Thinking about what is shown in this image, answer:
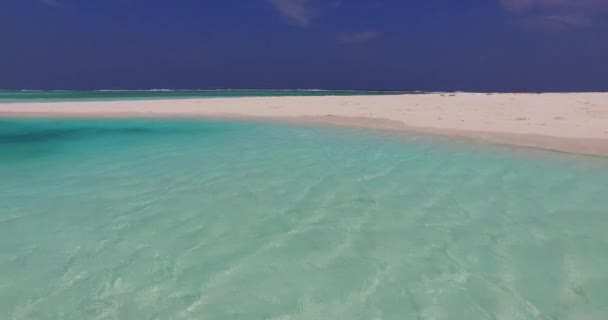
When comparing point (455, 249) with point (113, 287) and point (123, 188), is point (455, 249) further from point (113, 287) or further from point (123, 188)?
point (123, 188)

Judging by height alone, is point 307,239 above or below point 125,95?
above

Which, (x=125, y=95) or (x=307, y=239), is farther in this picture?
(x=125, y=95)

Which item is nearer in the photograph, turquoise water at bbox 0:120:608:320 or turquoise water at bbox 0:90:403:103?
turquoise water at bbox 0:120:608:320

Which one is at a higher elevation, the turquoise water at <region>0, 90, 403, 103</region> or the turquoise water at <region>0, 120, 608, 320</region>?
the turquoise water at <region>0, 120, 608, 320</region>

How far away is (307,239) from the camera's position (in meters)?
3.77

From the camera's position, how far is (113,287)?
292cm

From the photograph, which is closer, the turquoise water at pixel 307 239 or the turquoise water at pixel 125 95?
the turquoise water at pixel 307 239

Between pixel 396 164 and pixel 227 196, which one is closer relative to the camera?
pixel 227 196

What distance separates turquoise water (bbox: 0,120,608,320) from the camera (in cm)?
273

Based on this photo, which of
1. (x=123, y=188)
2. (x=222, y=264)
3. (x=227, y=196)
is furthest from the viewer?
(x=123, y=188)

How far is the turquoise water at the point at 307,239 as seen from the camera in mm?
2730

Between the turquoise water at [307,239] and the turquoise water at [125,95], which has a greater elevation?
the turquoise water at [307,239]

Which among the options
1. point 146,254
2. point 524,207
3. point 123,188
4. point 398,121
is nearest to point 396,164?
point 524,207

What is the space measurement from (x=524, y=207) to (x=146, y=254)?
391cm
